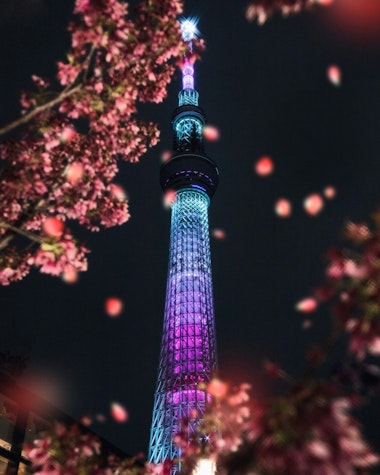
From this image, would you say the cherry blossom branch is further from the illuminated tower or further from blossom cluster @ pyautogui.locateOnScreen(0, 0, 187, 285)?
the illuminated tower

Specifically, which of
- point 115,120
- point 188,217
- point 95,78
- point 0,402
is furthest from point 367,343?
point 188,217

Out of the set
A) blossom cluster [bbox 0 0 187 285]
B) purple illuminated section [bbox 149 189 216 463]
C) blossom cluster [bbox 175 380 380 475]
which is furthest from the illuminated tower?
blossom cluster [bbox 175 380 380 475]

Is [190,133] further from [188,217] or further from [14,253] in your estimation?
[14,253]

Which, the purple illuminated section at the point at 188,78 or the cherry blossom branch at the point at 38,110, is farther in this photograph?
the purple illuminated section at the point at 188,78

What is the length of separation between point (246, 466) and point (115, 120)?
524 centimetres

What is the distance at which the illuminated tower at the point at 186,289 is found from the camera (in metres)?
39.4

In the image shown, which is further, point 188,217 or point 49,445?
point 188,217

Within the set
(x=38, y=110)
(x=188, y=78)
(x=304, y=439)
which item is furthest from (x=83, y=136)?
Result: (x=188, y=78)

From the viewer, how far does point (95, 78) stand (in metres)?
5.86

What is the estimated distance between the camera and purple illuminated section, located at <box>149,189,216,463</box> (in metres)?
39.0

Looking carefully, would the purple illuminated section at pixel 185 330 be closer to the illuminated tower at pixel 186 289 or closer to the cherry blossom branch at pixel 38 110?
the illuminated tower at pixel 186 289

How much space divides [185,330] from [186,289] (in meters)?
3.86

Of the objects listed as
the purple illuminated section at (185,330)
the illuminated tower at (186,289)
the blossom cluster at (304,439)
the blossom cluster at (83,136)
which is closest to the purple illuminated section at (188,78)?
the illuminated tower at (186,289)

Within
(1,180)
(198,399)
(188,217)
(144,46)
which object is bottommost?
(1,180)
